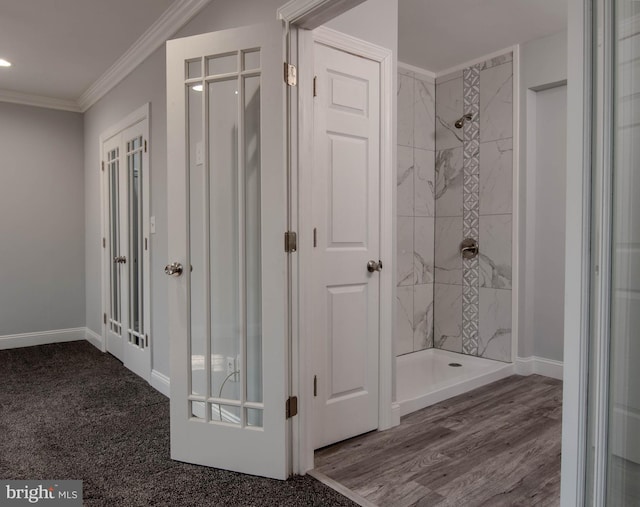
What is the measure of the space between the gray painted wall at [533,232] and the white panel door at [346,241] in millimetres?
1702

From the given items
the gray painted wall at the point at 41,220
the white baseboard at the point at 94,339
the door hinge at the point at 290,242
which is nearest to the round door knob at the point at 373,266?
the door hinge at the point at 290,242

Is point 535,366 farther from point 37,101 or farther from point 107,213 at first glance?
point 37,101

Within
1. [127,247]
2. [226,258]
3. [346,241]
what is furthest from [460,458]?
[127,247]

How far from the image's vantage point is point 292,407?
6.89ft

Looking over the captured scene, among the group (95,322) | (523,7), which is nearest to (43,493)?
(95,322)

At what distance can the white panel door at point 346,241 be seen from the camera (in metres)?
2.35

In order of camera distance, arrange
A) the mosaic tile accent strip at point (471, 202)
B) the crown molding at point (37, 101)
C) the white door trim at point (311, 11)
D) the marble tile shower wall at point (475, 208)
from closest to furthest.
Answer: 1. the white door trim at point (311, 11)
2. the marble tile shower wall at point (475, 208)
3. the mosaic tile accent strip at point (471, 202)
4. the crown molding at point (37, 101)

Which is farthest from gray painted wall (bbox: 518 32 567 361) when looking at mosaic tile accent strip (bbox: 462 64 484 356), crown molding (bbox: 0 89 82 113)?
crown molding (bbox: 0 89 82 113)

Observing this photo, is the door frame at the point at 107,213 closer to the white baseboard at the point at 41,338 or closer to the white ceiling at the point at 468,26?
the white baseboard at the point at 41,338

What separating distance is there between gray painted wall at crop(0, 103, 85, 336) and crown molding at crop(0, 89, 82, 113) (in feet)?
0.18

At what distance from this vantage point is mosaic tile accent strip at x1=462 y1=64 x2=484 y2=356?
3.96m

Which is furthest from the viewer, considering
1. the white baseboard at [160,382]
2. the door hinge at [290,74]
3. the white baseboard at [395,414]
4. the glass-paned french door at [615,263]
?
the white baseboard at [160,382]

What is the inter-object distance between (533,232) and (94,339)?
14.3ft

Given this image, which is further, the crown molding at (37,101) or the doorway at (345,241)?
the crown molding at (37,101)
